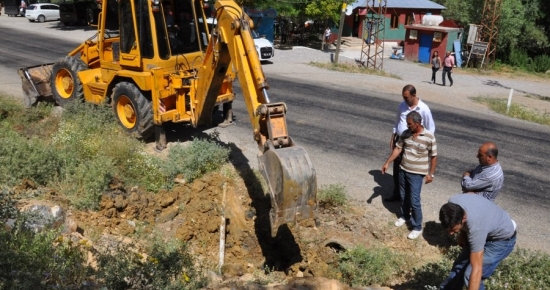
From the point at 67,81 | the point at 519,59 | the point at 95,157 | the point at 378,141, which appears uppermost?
the point at 67,81

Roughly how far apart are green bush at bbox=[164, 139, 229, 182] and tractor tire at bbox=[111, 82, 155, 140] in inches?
35.8

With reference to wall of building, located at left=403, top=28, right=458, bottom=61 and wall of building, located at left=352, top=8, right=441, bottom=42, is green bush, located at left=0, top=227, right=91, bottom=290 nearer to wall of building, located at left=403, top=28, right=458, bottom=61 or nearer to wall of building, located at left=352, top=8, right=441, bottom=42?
wall of building, located at left=403, top=28, right=458, bottom=61

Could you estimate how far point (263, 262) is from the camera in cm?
743

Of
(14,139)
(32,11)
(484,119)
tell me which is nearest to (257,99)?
(14,139)

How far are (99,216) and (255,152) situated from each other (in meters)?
3.50

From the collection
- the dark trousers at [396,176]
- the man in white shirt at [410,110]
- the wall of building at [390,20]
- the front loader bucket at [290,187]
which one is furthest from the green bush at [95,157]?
the wall of building at [390,20]

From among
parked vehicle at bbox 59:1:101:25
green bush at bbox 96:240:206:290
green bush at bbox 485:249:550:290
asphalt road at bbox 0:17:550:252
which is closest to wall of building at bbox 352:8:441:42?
parked vehicle at bbox 59:1:101:25

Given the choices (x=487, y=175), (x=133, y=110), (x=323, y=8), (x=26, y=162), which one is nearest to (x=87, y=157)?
(x=26, y=162)

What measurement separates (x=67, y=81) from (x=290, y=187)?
7.54m

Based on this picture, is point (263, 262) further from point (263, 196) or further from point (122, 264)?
point (122, 264)

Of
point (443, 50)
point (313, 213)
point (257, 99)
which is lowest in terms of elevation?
point (443, 50)

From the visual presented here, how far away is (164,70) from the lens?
31.1 ft

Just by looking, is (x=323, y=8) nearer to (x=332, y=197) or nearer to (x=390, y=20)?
(x=390, y=20)

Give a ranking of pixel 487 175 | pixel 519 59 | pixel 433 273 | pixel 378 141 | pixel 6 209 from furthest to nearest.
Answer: pixel 519 59, pixel 378 141, pixel 433 273, pixel 487 175, pixel 6 209
